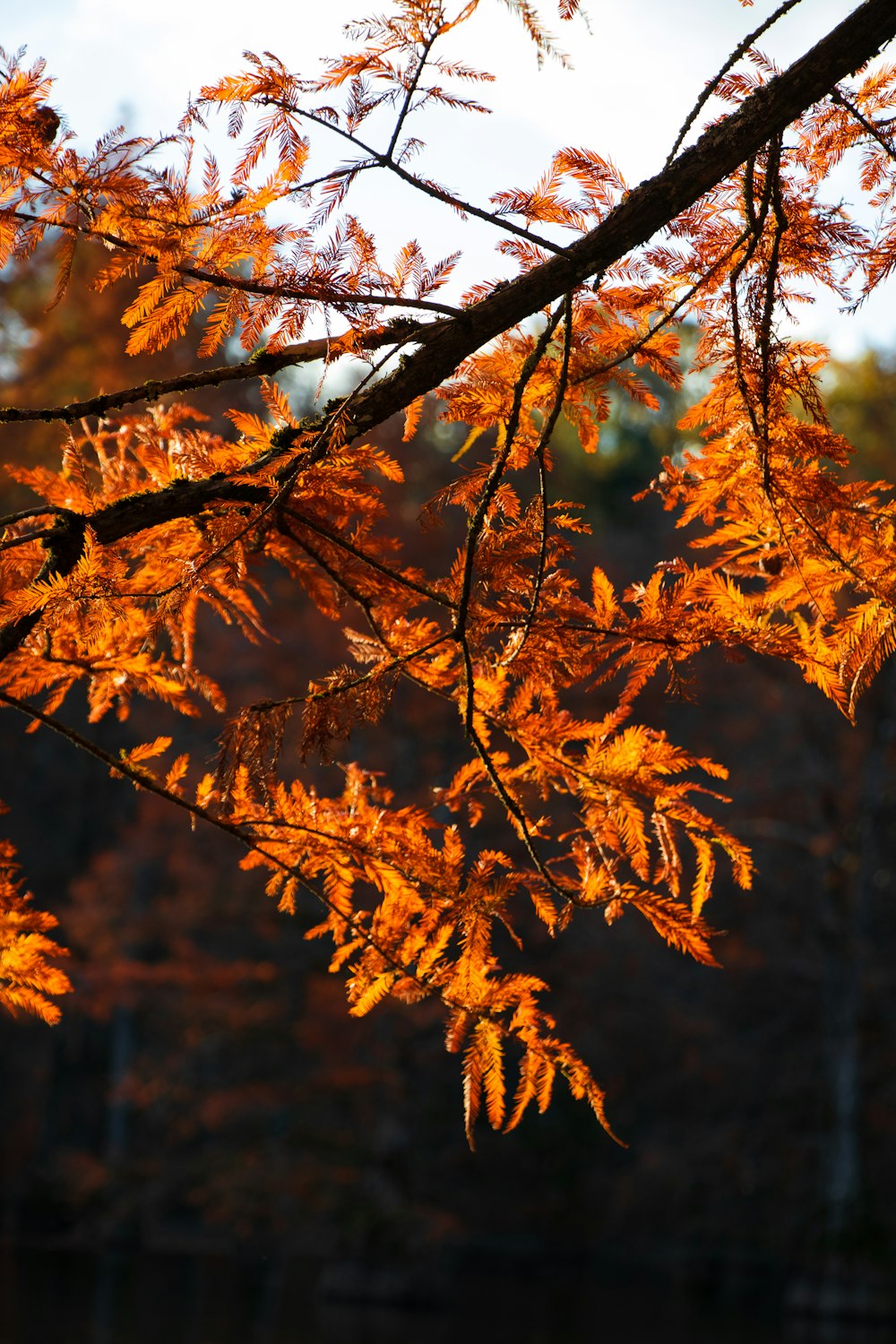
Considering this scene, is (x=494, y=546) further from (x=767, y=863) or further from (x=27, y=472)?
(x=767, y=863)

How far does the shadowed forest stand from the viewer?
13.0m

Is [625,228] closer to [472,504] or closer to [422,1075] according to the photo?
[472,504]

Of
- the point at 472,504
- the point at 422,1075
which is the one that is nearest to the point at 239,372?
the point at 472,504

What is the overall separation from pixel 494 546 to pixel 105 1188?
15046mm

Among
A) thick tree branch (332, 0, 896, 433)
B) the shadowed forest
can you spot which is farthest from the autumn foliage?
the shadowed forest

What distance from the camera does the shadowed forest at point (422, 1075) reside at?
1305 centimetres

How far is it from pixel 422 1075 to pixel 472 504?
12886 millimetres

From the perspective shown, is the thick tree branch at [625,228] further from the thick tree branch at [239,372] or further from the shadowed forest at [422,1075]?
the shadowed forest at [422,1075]

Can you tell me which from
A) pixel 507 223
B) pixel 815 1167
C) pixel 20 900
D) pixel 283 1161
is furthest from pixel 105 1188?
pixel 507 223

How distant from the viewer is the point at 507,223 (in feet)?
7.72

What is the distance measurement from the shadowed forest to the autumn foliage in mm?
9252

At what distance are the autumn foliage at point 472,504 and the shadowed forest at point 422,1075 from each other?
9.25 meters

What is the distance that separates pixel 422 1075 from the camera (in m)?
14.7

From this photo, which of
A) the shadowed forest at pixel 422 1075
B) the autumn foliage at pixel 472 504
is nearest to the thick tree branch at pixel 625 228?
the autumn foliage at pixel 472 504
